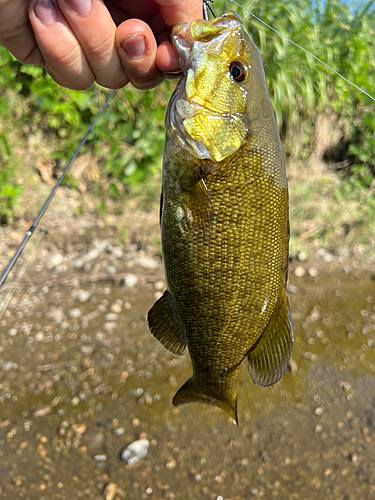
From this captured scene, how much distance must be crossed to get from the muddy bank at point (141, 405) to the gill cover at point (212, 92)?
6.82 ft

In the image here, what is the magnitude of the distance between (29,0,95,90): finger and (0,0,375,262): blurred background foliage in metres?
2.45

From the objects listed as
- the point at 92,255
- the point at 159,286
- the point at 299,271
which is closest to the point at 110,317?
the point at 159,286

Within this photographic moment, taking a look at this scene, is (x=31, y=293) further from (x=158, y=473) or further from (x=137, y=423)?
(x=158, y=473)

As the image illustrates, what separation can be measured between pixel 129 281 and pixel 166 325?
229 centimetres

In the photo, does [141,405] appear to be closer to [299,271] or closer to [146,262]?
[146,262]

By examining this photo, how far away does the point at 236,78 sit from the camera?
144 centimetres

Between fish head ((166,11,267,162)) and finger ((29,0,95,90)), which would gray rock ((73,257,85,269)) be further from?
fish head ((166,11,267,162))

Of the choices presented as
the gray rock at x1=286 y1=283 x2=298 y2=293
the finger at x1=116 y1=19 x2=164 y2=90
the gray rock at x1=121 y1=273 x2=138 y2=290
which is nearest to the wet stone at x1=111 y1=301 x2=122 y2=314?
the gray rock at x1=121 y1=273 x2=138 y2=290

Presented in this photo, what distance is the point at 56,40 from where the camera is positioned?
4.54 ft

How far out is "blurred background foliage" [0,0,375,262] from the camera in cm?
385

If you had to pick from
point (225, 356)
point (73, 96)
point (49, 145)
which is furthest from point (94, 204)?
point (225, 356)

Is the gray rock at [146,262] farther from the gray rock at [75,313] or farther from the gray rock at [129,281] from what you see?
the gray rock at [75,313]

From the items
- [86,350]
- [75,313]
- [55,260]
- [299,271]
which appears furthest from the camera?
[299,271]

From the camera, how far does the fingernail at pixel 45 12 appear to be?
1.35 m
